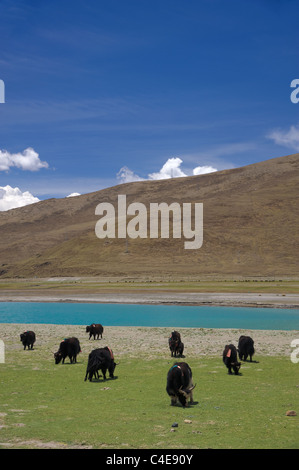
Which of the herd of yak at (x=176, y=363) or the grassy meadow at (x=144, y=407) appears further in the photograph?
the herd of yak at (x=176, y=363)

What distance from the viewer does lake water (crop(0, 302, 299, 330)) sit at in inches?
1507

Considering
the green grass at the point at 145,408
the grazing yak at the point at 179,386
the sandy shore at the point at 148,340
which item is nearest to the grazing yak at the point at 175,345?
the sandy shore at the point at 148,340

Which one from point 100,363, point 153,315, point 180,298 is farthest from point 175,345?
point 180,298

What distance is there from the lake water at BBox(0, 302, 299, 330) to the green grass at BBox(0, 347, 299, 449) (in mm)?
19422

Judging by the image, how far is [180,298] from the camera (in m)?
60.2

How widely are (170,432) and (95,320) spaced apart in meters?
34.5

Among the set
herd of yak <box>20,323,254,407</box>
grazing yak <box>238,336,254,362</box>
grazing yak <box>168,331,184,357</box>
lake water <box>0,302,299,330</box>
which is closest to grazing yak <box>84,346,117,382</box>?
herd of yak <box>20,323,254,407</box>

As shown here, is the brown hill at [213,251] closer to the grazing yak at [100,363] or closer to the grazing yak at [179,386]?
the grazing yak at [100,363]

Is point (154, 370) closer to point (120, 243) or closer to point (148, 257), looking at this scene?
point (148, 257)

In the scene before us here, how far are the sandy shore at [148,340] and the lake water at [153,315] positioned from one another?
6.62 m

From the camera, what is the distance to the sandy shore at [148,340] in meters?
22.0

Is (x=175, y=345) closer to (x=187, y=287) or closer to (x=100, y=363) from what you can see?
(x=100, y=363)

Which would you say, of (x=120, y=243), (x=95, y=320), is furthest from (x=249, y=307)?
(x=120, y=243)

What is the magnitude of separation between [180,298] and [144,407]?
48.5 meters
